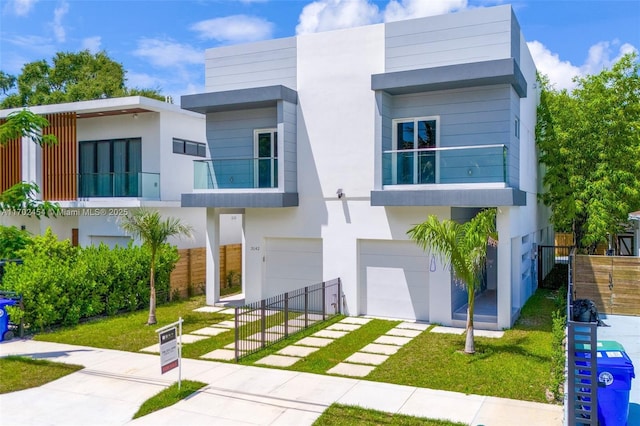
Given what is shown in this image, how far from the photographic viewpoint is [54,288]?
1349 centimetres

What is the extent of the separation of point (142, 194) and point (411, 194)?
10433mm

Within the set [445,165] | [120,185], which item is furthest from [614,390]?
[120,185]

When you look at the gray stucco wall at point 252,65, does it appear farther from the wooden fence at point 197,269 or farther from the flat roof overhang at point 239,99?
the wooden fence at point 197,269

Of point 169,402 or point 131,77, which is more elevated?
point 131,77

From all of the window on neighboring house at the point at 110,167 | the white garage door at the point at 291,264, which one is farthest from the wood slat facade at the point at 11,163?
the white garage door at the point at 291,264

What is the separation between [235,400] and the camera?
28.4 feet

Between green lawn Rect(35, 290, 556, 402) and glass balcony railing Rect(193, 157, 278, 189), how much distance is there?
12.8ft

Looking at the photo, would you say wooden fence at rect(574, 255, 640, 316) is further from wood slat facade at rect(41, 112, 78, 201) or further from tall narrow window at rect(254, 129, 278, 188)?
wood slat facade at rect(41, 112, 78, 201)

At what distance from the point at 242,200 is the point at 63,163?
9372 mm

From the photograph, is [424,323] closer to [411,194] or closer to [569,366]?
[411,194]

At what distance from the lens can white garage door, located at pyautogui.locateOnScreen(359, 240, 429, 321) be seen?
575 inches

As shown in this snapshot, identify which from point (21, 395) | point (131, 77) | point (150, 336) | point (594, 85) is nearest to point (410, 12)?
point (594, 85)

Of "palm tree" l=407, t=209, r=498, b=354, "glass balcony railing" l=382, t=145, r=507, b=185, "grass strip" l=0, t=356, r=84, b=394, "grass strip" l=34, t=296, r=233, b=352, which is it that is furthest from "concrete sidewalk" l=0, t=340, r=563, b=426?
"glass balcony railing" l=382, t=145, r=507, b=185

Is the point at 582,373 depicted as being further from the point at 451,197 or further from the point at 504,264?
the point at 451,197
